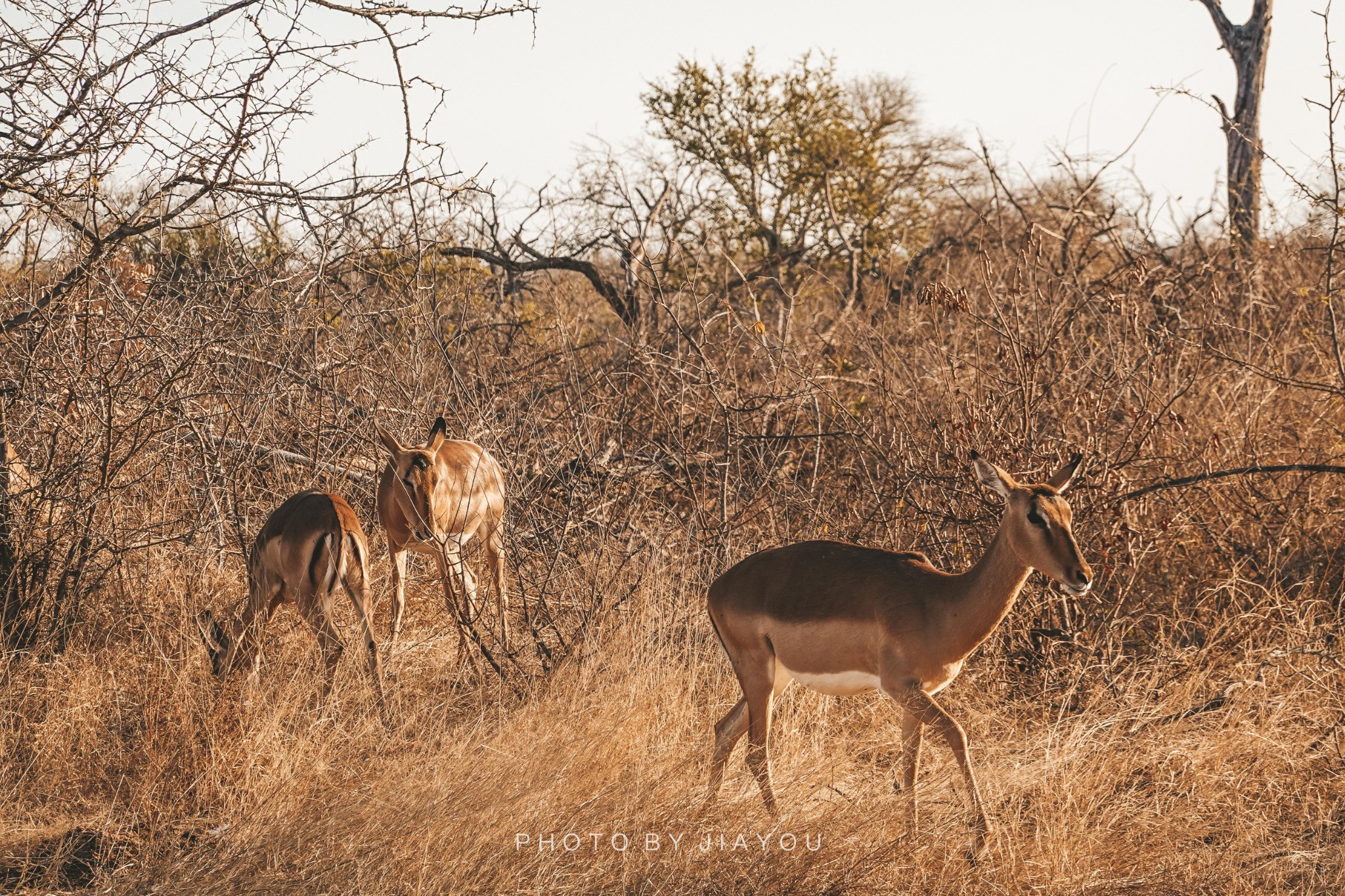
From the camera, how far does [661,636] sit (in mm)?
6176

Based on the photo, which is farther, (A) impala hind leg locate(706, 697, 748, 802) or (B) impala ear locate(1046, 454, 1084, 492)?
(A) impala hind leg locate(706, 697, 748, 802)

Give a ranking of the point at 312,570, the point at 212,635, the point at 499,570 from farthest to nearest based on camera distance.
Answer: the point at 499,570, the point at 312,570, the point at 212,635

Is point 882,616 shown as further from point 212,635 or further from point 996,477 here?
point 212,635

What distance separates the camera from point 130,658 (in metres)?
6.03

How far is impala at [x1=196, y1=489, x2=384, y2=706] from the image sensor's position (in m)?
6.33

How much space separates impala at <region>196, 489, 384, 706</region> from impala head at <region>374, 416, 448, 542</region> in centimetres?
34

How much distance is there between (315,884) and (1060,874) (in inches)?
99.2

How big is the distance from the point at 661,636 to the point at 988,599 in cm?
202

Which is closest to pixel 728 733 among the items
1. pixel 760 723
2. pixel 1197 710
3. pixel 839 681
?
pixel 760 723

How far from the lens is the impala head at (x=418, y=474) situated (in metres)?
6.66

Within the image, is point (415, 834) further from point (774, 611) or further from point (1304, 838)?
point (1304, 838)

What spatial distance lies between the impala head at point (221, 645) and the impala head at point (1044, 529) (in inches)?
136

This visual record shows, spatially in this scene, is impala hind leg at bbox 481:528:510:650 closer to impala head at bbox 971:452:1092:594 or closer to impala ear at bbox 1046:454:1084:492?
impala head at bbox 971:452:1092:594

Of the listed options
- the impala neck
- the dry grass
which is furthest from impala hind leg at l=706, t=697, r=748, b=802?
the impala neck
